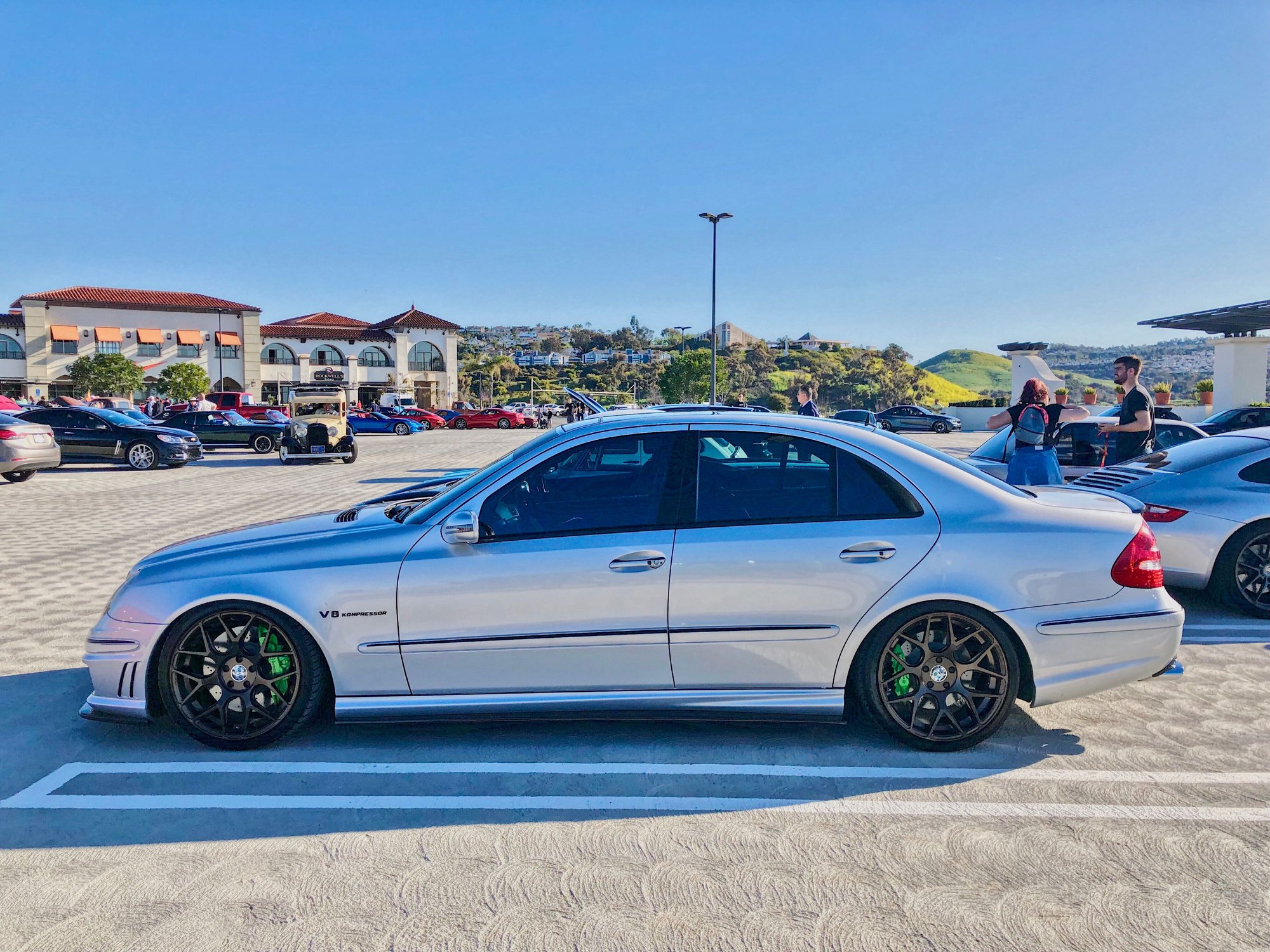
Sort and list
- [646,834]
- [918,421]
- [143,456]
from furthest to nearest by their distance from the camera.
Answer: [918,421]
[143,456]
[646,834]

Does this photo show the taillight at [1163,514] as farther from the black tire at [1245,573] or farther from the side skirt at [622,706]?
the side skirt at [622,706]

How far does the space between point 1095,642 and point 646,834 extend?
218 cm

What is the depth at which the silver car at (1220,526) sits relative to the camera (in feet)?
20.6

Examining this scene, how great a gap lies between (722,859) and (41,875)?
232cm

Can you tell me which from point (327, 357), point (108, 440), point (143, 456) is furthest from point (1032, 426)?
point (327, 357)

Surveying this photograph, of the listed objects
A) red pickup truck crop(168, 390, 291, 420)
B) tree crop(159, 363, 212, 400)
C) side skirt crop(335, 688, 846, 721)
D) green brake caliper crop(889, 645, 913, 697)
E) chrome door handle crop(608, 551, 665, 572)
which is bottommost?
side skirt crop(335, 688, 846, 721)

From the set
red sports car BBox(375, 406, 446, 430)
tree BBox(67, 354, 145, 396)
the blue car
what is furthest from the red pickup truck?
tree BBox(67, 354, 145, 396)

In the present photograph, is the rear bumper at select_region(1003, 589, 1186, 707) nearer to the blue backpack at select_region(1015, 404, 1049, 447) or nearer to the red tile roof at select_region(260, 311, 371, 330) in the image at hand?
the blue backpack at select_region(1015, 404, 1049, 447)

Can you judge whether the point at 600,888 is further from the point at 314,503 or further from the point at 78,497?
the point at 78,497

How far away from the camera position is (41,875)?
3008 mm

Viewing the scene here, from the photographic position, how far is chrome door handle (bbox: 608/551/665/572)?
3.77 metres

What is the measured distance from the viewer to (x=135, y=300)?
2709 inches

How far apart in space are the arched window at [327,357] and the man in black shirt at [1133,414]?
2983 inches

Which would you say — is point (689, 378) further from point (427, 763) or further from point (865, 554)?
point (427, 763)
